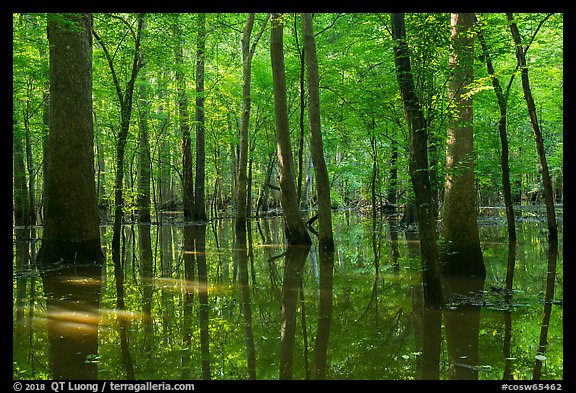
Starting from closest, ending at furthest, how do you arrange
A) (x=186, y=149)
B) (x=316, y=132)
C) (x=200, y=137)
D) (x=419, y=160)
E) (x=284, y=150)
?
(x=419, y=160) → (x=316, y=132) → (x=284, y=150) → (x=200, y=137) → (x=186, y=149)

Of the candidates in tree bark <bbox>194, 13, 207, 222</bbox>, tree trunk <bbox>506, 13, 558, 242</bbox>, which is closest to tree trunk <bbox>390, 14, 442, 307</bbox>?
tree trunk <bbox>506, 13, 558, 242</bbox>

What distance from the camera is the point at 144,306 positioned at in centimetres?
588

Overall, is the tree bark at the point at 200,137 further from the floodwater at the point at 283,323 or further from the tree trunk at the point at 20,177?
the floodwater at the point at 283,323

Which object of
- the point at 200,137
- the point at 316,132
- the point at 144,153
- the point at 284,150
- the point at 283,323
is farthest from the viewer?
the point at 200,137

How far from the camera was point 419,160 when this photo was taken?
5.44 metres

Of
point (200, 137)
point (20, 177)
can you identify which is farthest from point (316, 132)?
point (20, 177)

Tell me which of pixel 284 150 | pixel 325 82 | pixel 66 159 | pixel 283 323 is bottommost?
pixel 283 323

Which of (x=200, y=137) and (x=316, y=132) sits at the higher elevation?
(x=200, y=137)

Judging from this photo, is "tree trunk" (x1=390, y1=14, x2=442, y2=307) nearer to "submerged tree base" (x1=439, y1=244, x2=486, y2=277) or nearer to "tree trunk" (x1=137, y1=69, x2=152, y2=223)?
"submerged tree base" (x1=439, y1=244, x2=486, y2=277)

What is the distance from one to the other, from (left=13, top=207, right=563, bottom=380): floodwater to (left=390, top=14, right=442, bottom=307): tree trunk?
1.38 ft

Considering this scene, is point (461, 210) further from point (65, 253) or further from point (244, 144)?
point (244, 144)

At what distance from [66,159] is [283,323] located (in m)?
6.03

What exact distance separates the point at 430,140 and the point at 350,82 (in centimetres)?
1192

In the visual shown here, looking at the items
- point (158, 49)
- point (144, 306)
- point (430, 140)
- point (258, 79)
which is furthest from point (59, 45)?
point (258, 79)
